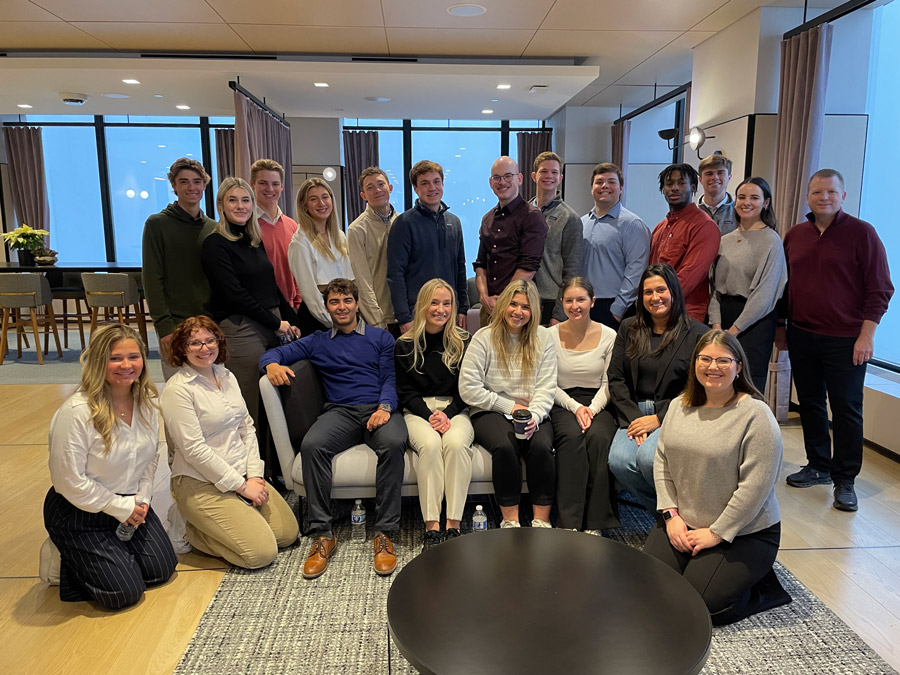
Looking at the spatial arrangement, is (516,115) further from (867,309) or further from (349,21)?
(867,309)

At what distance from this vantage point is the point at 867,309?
10.1ft

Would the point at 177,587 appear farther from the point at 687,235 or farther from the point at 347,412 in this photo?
the point at 687,235

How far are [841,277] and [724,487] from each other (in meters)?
1.65

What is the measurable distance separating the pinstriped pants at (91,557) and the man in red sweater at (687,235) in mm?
2880

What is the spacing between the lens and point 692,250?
130 inches

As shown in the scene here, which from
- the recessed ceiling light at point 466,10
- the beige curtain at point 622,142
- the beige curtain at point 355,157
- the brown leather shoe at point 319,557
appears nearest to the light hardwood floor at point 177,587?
the brown leather shoe at point 319,557

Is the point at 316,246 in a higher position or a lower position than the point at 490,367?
higher

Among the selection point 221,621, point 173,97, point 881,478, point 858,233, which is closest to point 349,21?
point 173,97

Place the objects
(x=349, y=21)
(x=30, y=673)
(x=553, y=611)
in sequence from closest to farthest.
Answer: (x=553, y=611) → (x=30, y=673) → (x=349, y=21)

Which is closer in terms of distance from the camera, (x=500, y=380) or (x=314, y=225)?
(x=500, y=380)

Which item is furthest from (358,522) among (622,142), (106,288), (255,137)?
(622,142)

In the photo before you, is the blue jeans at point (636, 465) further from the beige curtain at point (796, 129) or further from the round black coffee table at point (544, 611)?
the beige curtain at point (796, 129)

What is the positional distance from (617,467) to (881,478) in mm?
1909

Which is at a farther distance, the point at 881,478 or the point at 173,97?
the point at 173,97
